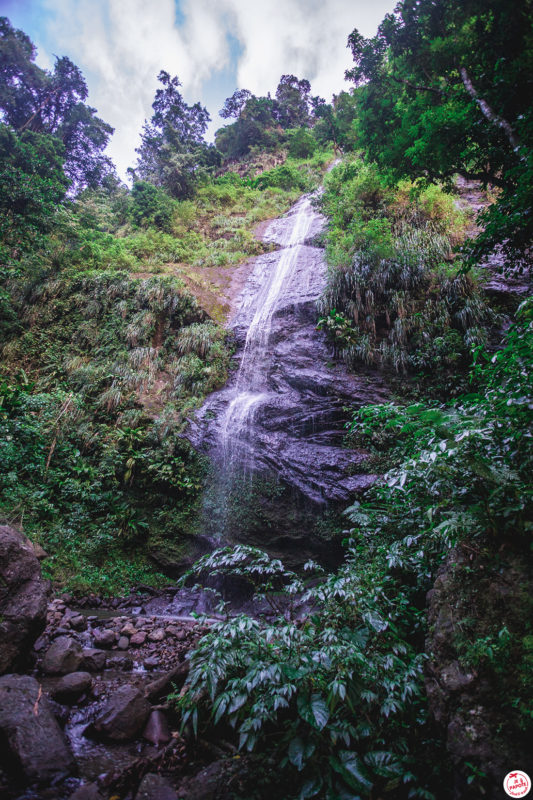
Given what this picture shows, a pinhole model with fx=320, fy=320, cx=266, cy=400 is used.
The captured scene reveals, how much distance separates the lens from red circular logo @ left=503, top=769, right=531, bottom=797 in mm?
1600

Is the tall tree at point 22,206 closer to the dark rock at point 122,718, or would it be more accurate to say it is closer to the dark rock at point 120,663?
the dark rock at point 120,663

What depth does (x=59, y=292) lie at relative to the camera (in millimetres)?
11781

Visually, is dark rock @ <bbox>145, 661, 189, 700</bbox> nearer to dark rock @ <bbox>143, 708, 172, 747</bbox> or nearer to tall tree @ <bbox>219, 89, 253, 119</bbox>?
dark rock @ <bbox>143, 708, 172, 747</bbox>

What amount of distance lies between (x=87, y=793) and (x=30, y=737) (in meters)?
0.58

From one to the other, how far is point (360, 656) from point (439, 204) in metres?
12.8

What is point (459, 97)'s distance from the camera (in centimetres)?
605

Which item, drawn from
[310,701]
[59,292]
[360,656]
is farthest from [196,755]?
[59,292]

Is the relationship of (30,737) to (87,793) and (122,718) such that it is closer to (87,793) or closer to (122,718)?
(87,793)

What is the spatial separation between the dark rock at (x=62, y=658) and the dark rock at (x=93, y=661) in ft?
0.33

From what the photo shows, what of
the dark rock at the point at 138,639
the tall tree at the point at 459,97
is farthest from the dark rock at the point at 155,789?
the tall tree at the point at 459,97

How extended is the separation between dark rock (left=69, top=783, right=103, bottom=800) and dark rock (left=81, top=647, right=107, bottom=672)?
5.44 ft

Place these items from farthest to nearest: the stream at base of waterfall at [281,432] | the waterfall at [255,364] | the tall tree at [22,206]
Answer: the tall tree at [22,206], the waterfall at [255,364], the stream at base of waterfall at [281,432]

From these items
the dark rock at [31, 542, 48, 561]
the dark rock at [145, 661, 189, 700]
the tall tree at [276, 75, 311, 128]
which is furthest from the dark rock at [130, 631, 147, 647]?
the tall tree at [276, 75, 311, 128]

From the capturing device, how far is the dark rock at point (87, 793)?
6.77ft
